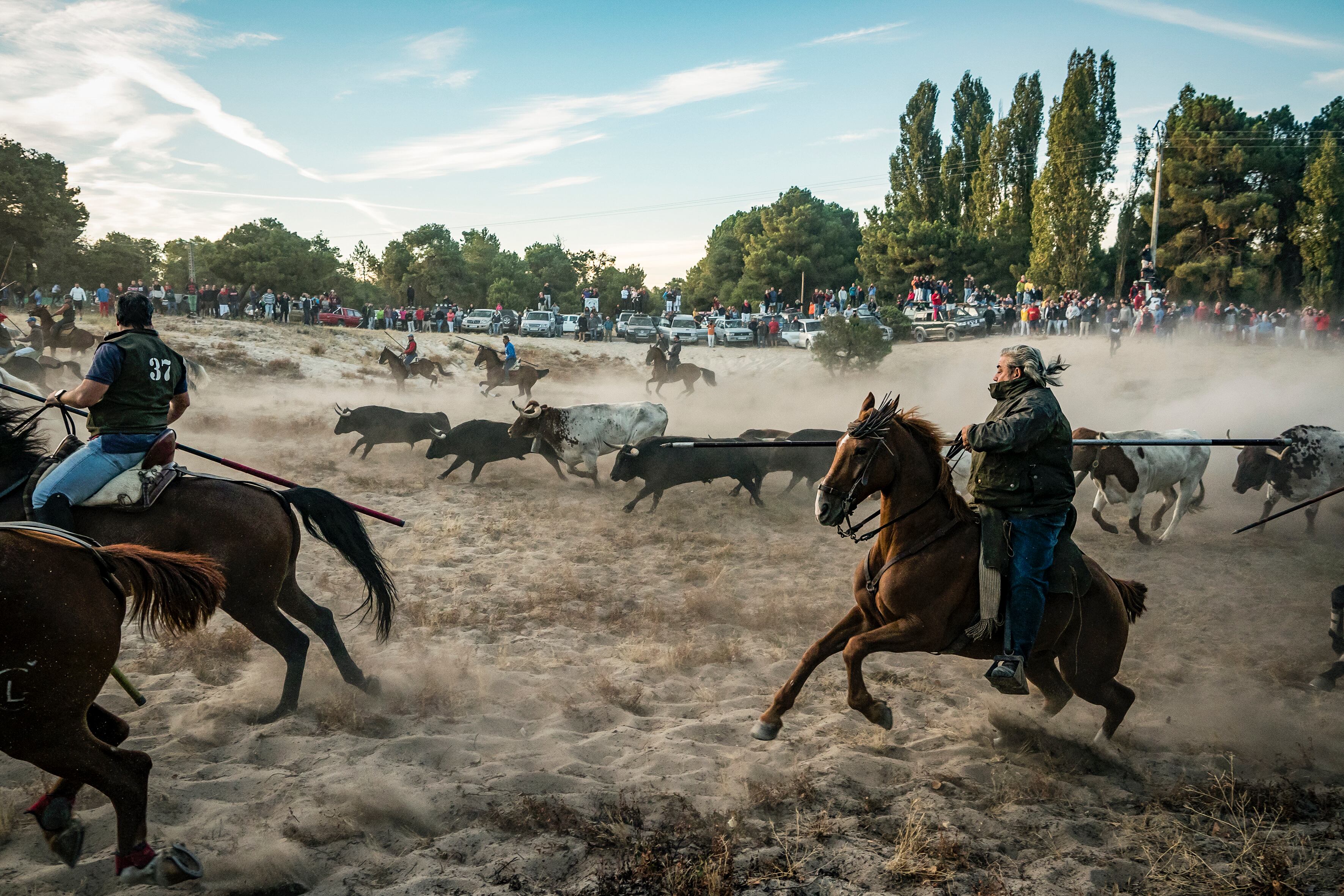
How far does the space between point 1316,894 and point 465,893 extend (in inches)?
154

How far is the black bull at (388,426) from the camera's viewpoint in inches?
615

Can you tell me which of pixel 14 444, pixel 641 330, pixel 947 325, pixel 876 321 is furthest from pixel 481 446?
pixel 641 330

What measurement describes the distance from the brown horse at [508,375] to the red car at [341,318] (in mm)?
18591

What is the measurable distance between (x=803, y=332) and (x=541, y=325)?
13023mm

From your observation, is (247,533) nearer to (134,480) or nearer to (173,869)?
(134,480)

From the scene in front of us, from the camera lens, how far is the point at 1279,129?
49000mm

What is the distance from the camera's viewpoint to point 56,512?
4.95m

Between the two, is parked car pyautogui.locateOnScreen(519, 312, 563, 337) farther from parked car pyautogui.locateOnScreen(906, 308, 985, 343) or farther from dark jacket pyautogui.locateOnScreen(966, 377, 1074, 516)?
dark jacket pyautogui.locateOnScreen(966, 377, 1074, 516)

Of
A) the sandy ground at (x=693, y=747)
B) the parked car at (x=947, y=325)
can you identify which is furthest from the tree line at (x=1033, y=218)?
the sandy ground at (x=693, y=747)

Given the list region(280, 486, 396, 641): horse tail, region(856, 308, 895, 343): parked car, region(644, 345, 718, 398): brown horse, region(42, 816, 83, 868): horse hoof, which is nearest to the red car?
region(644, 345, 718, 398): brown horse

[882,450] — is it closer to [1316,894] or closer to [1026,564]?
[1026,564]

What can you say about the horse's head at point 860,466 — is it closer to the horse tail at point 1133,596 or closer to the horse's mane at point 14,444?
the horse tail at point 1133,596

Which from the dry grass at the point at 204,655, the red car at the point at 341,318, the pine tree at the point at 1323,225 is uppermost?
the pine tree at the point at 1323,225

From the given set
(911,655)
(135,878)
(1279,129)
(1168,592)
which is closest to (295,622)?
(135,878)
